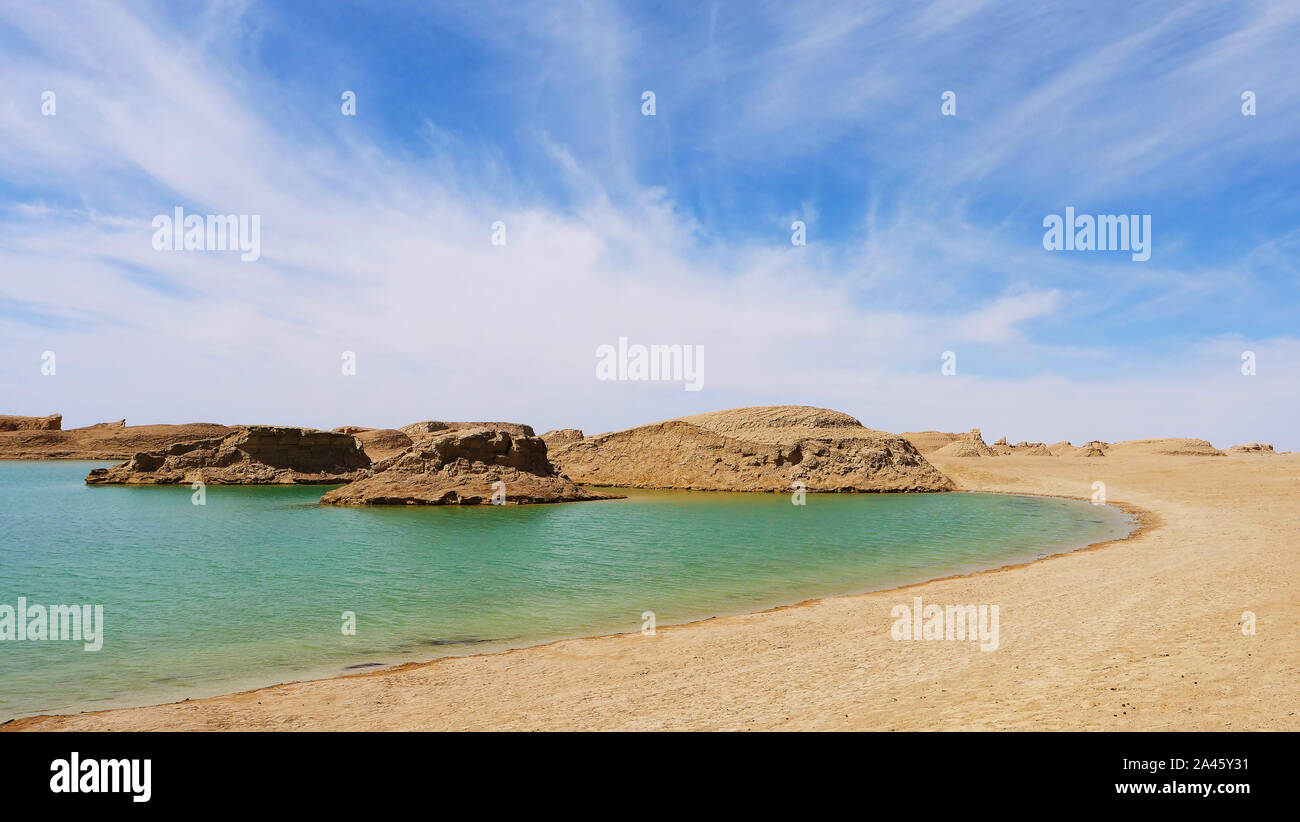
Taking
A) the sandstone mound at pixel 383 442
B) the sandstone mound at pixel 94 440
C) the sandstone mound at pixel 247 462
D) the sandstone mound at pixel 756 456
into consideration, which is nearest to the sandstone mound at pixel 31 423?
the sandstone mound at pixel 94 440

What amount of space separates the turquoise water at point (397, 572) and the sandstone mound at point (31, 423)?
391 feet

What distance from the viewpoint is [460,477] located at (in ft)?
137

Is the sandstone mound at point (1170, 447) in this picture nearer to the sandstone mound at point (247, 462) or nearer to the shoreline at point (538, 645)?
the shoreline at point (538, 645)

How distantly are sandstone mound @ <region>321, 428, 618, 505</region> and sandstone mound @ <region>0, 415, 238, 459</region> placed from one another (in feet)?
300

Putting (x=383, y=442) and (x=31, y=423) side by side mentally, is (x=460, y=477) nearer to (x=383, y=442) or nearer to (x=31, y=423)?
(x=383, y=442)

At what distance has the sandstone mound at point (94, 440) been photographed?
11475 cm

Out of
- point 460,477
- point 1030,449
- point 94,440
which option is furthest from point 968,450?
point 94,440

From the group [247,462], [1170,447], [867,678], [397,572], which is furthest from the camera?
[1170,447]

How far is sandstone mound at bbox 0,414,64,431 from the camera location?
124125 mm

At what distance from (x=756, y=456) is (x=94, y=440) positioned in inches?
5025
